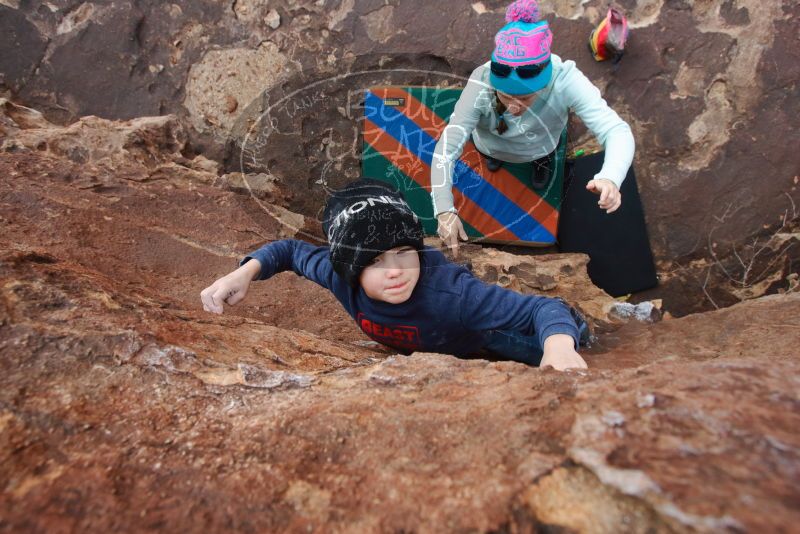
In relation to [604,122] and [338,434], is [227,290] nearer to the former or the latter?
[338,434]

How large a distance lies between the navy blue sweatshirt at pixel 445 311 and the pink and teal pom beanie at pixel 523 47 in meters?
1.02

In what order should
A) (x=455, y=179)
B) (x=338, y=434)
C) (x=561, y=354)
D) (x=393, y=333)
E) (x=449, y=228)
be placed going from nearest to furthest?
1. (x=338, y=434)
2. (x=561, y=354)
3. (x=393, y=333)
4. (x=449, y=228)
5. (x=455, y=179)

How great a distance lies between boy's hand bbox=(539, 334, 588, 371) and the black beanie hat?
45 centimetres

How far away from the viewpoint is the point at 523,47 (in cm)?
225

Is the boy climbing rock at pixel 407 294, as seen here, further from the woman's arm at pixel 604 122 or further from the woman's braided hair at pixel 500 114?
the woman's braided hair at pixel 500 114

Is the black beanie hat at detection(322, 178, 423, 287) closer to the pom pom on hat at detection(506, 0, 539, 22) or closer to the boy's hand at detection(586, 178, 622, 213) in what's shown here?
the boy's hand at detection(586, 178, 622, 213)

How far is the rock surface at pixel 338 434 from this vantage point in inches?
25.0

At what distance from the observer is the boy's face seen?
1.46 metres

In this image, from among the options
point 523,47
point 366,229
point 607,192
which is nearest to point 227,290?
point 366,229

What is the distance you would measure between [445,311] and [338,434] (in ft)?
2.47

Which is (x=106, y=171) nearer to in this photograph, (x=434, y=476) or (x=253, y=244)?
(x=253, y=244)

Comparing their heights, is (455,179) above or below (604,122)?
below

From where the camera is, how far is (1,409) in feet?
2.71

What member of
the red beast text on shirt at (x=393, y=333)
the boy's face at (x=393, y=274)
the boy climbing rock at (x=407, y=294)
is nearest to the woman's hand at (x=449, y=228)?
the boy climbing rock at (x=407, y=294)
